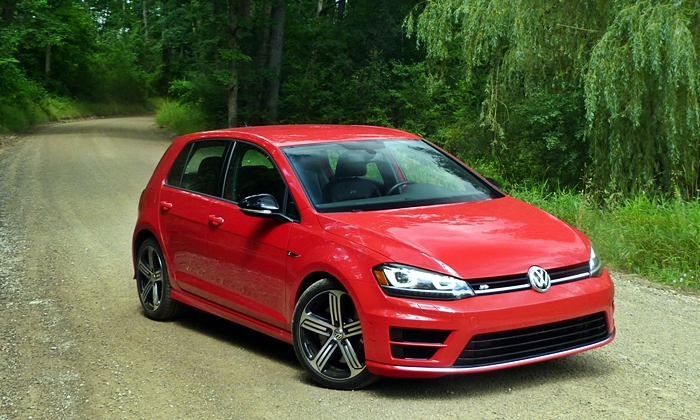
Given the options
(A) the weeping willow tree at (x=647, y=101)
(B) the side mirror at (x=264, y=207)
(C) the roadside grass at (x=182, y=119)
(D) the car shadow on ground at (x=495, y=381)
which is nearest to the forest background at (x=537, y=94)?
(A) the weeping willow tree at (x=647, y=101)

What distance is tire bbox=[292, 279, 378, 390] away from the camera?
548cm

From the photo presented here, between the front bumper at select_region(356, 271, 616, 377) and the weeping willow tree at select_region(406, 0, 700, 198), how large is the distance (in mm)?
7188

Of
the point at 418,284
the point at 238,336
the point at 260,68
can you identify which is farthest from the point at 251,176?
the point at 260,68

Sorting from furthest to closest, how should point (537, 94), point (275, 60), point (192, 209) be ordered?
point (275, 60)
point (537, 94)
point (192, 209)

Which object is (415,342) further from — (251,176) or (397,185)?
(251,176)

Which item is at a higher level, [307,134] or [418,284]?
[307,134]

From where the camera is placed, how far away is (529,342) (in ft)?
17.4

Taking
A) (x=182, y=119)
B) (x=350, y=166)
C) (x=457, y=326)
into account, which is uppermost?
(x=350, y=166)

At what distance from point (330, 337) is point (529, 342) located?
117cm

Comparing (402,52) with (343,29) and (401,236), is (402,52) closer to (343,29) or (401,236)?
(343,29)

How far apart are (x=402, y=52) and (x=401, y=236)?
35.4m

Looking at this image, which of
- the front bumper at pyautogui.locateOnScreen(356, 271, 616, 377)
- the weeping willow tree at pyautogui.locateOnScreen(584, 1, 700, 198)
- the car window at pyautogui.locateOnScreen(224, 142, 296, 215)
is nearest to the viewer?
the front bumper at pyautogui.locateOnScreen(356, 271, 616, 377)

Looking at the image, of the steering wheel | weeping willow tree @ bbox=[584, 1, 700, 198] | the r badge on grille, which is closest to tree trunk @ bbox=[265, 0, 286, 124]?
weeping willow tree @ bbox=[584, 1, 700, 198]

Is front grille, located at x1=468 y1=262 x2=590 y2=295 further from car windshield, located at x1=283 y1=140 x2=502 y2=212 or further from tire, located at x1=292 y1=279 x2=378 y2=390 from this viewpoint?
car windshield, located at x1=283 y1=140 x2=502 y2=212
